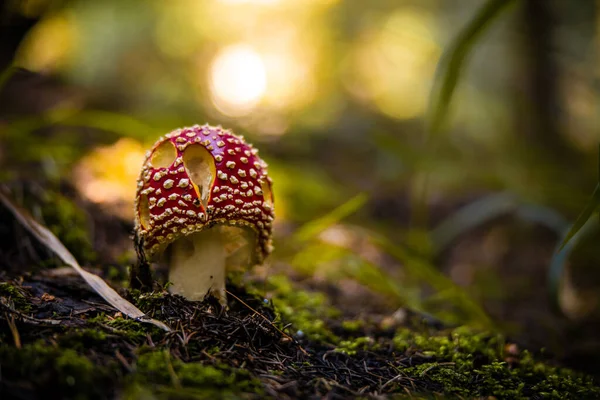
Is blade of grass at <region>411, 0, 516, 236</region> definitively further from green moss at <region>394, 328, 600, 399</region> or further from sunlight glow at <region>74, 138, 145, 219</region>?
sunlight glow at <region>74, 138, 145, 219</region>

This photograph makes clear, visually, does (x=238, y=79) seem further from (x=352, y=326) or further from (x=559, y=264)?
(x=559, y=264)

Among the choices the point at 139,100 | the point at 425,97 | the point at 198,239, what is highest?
the point at 425,97

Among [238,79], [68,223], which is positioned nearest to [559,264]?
[68,223]

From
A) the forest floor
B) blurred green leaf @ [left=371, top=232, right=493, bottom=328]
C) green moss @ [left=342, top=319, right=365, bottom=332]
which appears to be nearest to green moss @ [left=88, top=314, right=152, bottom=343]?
the forest floor

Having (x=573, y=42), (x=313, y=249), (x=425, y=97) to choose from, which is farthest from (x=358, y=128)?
(x=313, y=249)

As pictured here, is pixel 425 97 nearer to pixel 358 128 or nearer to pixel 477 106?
pixel 477 106

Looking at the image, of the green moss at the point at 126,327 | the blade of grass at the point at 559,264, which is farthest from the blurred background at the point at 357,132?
the green moss at the point at 126,327
